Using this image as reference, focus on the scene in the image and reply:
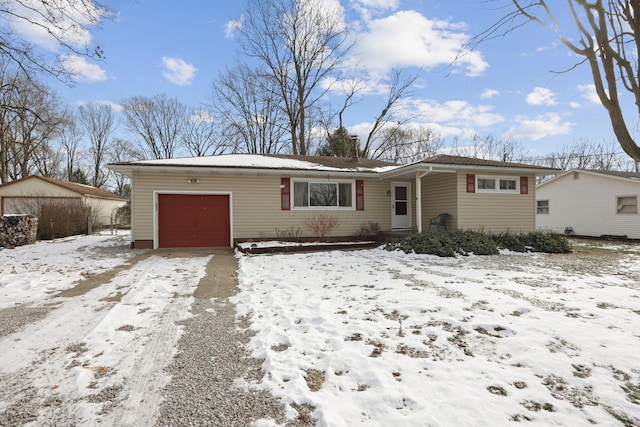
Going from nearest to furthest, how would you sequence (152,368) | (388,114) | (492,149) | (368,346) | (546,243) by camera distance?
(152,368), (368,346), (546,243), (388,114), (492,149)

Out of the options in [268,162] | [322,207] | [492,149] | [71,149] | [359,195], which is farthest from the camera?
[71,149]

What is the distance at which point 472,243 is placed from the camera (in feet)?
30.8

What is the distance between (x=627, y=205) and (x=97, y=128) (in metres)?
42.6

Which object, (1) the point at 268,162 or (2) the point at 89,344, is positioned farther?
(1) the point at 268,162

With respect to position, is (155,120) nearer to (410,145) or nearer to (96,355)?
(410,145)

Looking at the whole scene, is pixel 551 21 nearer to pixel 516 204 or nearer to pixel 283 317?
pixel 283 317

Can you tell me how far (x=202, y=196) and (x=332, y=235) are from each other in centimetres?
462

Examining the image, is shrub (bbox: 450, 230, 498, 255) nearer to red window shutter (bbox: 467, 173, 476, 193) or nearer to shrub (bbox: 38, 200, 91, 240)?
red window shutter (bbox: 467, 173, 476, 193)

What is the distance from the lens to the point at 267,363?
109 inches

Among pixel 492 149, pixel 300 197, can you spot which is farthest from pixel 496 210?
pixel 492 149

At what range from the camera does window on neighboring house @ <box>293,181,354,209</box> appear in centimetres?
1161

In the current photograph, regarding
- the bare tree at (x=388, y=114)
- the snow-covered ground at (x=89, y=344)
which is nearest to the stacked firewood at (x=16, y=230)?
the snow-covered ground at (x=89, y=344)

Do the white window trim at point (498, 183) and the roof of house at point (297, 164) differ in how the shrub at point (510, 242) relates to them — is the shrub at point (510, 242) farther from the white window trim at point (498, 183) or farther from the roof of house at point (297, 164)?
the roof of house at point (297, 164)

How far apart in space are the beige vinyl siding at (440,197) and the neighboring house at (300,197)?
3 cm
